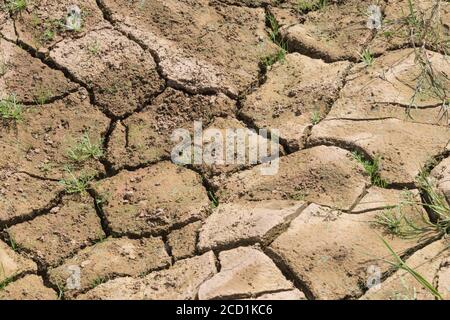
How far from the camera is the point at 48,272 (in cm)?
299

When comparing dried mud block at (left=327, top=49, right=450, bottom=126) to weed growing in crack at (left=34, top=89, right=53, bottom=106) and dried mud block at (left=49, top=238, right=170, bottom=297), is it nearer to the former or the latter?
dried mud block at (left=49, top=238, right=170, bottom=297)

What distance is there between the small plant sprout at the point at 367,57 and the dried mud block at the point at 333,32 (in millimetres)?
26

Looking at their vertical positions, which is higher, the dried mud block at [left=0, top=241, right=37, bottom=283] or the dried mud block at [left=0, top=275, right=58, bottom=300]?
the dried mud block at [left=0, top=241, right=37, bottom=283]

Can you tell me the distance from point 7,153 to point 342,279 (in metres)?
1.46

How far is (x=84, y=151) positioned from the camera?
335cm

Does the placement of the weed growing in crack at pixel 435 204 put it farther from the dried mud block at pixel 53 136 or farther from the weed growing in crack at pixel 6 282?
the weed growing in crack at pixel 6 282

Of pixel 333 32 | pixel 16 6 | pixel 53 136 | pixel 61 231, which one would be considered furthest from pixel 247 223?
pixel 16 6

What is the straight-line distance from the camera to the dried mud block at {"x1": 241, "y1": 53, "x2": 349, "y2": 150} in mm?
3291

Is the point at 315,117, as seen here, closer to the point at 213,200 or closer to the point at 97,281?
the point at 213,200

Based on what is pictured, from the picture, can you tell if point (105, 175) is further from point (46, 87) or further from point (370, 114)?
point (370, 114)

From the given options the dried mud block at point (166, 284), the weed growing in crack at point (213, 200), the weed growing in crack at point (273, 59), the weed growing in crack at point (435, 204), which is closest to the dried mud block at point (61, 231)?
the dried mud block at point (166, 284)

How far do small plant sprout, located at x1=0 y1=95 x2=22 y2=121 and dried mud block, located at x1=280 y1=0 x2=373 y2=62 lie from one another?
1.18 meters

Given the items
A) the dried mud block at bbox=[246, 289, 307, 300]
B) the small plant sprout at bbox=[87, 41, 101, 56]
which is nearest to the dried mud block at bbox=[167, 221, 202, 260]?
the dried mud block at bbox=[246, 289, 307, 300]

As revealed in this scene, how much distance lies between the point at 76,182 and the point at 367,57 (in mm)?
1294
